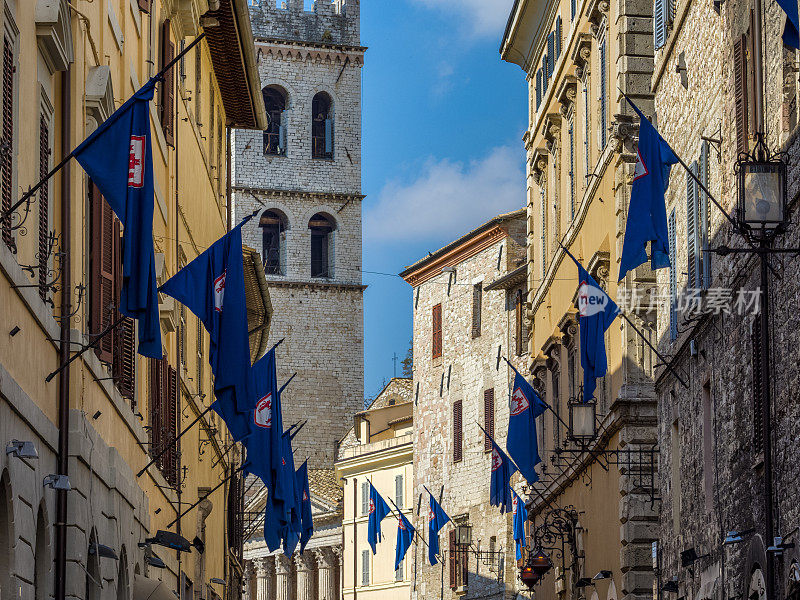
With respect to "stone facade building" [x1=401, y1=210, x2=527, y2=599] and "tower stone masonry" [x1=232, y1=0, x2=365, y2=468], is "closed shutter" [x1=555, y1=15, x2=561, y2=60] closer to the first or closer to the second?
"stone facade building" [x1=401, y1=210, x2=527, y2=599]

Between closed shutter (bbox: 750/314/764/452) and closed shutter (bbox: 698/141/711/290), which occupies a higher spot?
closed shutter (bbox: 698/141/711/290)

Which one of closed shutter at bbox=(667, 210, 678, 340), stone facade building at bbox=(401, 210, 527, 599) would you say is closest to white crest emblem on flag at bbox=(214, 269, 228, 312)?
closed shutter at bbox=(667, 210, 678, 340)

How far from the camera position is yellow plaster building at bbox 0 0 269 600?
1109cm

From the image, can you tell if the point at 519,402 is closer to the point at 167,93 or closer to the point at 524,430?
the point at 524,430

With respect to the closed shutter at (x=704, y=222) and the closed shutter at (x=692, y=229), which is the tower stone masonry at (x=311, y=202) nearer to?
the closed shutter at (x=692, y=229)

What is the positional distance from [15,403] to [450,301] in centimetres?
4930

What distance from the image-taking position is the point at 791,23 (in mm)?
12820

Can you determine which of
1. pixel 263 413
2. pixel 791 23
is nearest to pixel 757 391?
pixel 791 23

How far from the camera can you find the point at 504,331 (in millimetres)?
54094

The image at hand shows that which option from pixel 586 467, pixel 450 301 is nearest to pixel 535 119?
pixel 586 467

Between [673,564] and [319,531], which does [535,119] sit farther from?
[319,531]

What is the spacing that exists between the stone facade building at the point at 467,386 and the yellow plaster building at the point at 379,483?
4222mm

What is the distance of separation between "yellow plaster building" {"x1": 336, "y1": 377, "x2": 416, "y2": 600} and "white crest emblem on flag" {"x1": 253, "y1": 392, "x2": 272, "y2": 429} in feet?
136

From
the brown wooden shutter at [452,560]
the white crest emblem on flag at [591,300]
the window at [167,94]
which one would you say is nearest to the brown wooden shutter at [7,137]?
the window at [167,94]
